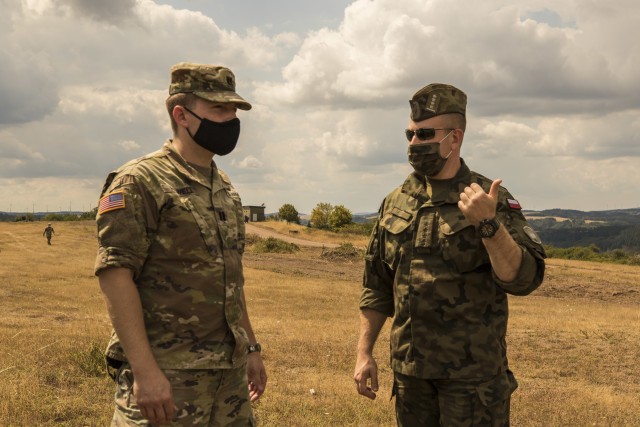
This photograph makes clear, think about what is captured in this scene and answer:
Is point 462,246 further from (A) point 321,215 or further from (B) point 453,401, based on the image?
(A) point 321,215

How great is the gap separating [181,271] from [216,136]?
0.78 m

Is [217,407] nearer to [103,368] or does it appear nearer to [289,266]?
[103,368]

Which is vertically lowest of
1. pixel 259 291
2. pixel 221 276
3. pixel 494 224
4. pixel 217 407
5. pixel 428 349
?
pixel 259 291

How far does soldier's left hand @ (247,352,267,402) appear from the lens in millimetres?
3686

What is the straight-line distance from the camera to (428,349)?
3482mm

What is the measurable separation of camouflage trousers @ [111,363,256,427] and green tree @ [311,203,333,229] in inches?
3671

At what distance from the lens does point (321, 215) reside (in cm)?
10100

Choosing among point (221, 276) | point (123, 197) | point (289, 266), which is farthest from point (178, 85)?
point (289, 266)

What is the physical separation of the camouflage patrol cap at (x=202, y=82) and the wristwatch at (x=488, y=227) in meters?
1.41

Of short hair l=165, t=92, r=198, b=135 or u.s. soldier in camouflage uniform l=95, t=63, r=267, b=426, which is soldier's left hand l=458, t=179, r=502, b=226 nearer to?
u.s. soldier in camouflage uniform l=95, t=63, r=267, b=426

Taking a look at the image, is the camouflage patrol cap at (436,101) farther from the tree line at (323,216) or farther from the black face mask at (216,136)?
the tree line at (323,216)

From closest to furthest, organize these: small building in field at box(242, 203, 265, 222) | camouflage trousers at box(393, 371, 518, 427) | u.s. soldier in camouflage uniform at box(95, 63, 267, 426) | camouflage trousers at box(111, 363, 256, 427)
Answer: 1. u.s. soldier in camouflage uniform at box(95, 63, 267, 426)
2. camouflage trousers at box(111, 363, 256, 427)
3. camouflage trousers at box(393, 371, 518, 427)
4. small building in field at box(242, 203, 265, 222)

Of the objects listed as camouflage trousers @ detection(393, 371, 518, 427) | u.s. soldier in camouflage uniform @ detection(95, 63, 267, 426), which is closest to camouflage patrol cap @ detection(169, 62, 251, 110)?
u.s. soldier in camouflage uniform @ detection(95, 63, 267, 426)

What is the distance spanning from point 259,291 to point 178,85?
1883cm
